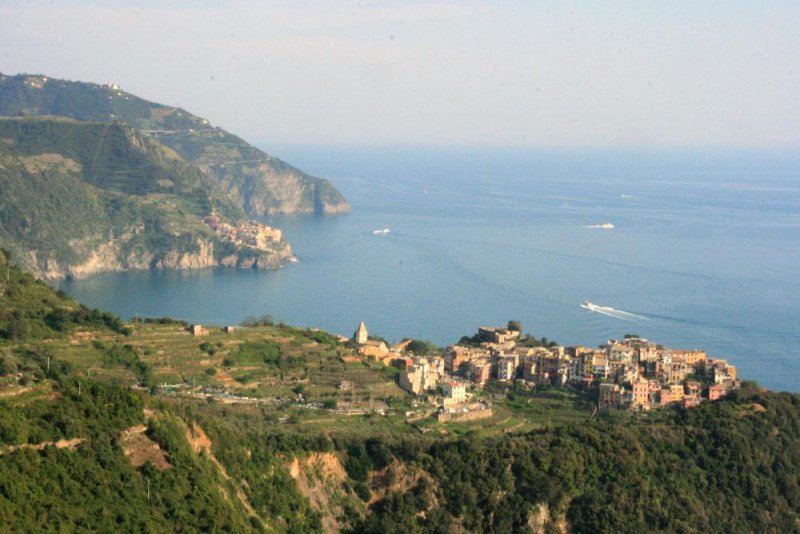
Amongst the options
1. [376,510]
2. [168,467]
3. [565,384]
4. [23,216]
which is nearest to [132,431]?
[168,467]

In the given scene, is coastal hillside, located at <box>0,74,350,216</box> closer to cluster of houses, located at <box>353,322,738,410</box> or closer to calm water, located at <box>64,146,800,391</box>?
calm water, located at <box>64,146,800,391</box>

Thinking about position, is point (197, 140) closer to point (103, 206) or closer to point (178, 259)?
point (103, 206)

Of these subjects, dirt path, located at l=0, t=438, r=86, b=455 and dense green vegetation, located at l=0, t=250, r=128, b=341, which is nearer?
dirt path, located at l=0, t=438, r=86, b=455

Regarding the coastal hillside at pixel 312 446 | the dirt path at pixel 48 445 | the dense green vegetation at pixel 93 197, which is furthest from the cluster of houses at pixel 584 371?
the dense green vegetation at pixel 93 197

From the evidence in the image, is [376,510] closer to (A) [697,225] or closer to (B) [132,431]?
(B) [132,431]

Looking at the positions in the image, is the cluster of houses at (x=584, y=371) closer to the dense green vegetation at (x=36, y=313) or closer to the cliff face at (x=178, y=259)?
the dense green vegetation at (x=36, y=313)

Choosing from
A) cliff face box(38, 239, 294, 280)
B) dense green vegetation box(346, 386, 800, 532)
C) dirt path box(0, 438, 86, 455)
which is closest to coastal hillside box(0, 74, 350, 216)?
cliff face box(38, 239, 294, 280)

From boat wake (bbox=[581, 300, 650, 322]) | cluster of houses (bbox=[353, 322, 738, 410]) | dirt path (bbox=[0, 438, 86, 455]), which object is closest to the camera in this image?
dirt path (bbox=[0, 438, 86, 455])
